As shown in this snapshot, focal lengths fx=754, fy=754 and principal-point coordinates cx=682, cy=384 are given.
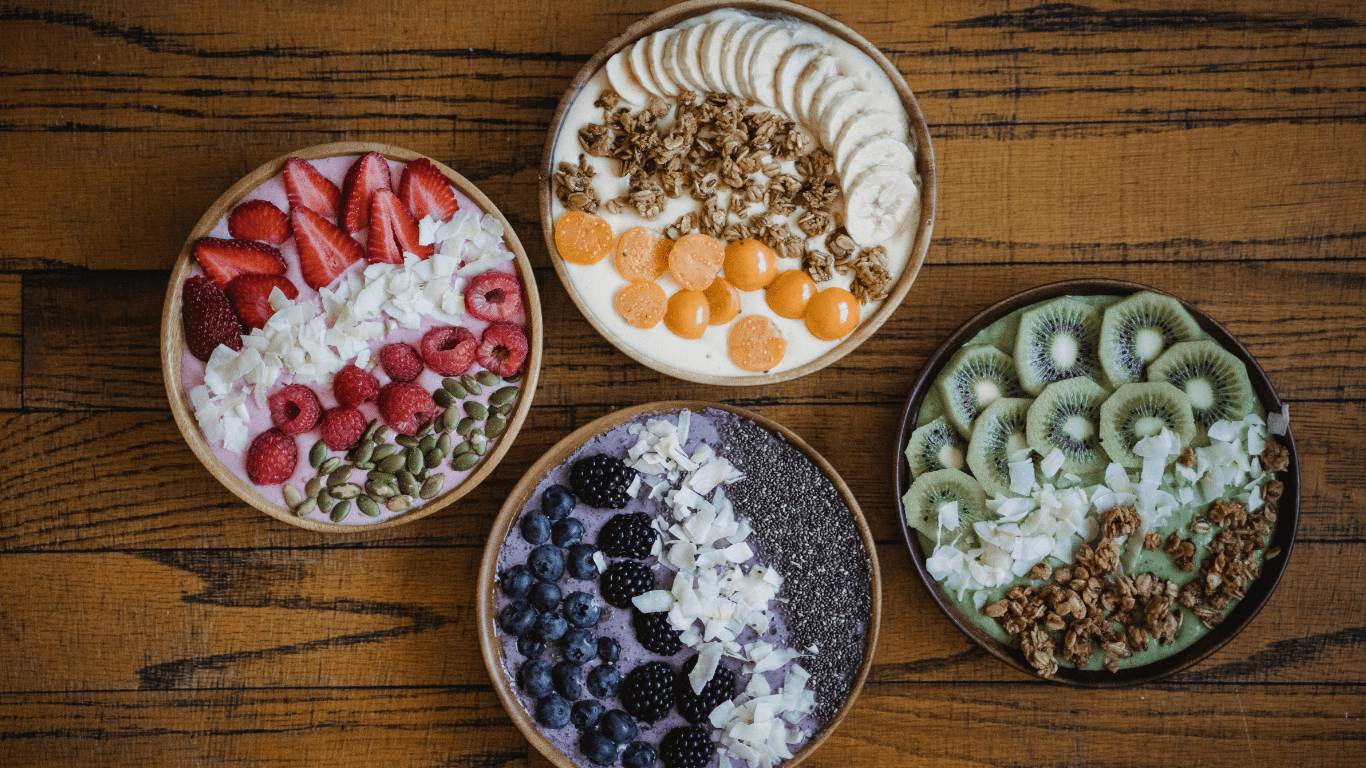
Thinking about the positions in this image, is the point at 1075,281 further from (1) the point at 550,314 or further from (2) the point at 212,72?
(2) the point at 212,72

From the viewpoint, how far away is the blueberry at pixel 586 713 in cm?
156

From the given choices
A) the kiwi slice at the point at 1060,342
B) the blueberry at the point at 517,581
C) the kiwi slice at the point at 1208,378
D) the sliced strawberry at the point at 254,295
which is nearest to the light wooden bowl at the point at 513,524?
the blueberry at the point at 517,581

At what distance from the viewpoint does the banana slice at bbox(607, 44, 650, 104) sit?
153 centimetres

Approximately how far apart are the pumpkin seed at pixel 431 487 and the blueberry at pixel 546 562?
0.23 metres

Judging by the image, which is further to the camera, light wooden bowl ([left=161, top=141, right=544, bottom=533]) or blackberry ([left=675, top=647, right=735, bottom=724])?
blackberry ([left=675, top=647, right=735, bottom=724])

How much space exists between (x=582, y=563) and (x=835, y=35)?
1206 millimetres

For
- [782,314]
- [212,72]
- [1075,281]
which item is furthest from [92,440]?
[1075,281]

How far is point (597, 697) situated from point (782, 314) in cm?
89

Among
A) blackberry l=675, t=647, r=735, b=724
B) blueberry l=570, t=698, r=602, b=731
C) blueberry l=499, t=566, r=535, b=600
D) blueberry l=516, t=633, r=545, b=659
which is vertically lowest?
blueberry l=570, t=698, r=602, b=731

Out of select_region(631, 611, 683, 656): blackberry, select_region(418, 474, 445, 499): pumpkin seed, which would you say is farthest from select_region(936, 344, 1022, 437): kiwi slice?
select_region(418, 474, 445, 499): pumpkin seed

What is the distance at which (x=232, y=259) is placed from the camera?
Answer: 1.44 m

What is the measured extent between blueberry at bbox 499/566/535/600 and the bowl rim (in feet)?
2.60

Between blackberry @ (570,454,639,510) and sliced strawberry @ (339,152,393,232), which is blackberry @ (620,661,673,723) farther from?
sliced strawberry @ (339,152,393,232)

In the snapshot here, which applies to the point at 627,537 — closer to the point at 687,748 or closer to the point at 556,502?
the point at 556,502
